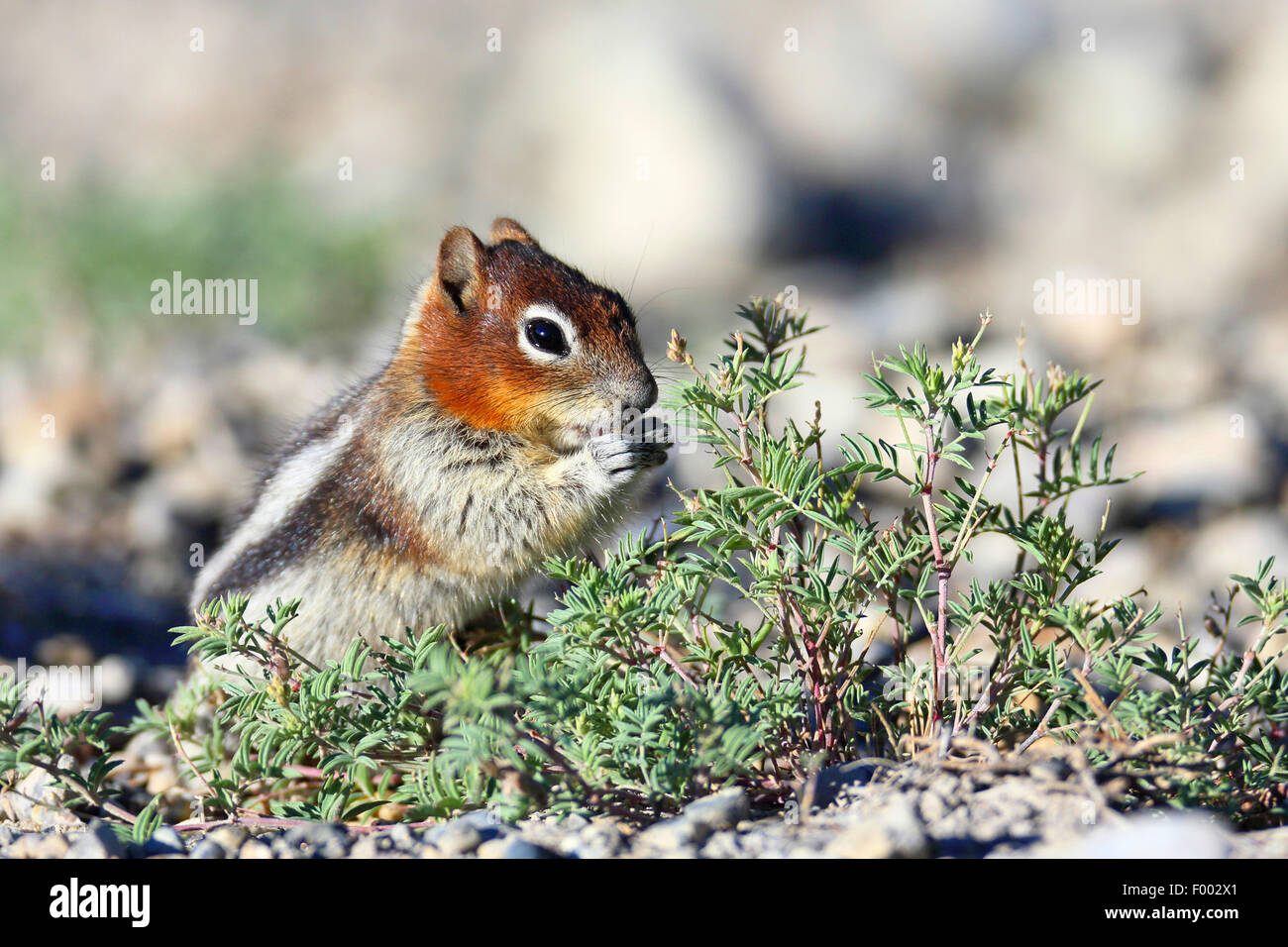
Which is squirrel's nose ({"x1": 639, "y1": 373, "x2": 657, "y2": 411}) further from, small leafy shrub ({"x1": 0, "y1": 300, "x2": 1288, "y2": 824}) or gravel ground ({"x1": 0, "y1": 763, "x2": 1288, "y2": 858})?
gravel ground ({"x1": 0, "y1": 763, "x2": 1288, "y2": 858})

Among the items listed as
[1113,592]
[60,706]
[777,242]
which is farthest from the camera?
[777,242]

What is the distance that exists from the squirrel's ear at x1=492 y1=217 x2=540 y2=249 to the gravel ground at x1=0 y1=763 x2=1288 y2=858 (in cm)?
238

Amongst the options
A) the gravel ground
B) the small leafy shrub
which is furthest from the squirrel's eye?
the gravel ground

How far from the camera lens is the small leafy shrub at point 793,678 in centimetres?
235

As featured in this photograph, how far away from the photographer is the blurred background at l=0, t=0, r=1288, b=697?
223 inches

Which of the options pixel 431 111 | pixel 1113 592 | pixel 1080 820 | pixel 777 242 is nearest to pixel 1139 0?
pixel 777 242

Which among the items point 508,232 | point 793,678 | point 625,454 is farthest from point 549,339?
point 793,678

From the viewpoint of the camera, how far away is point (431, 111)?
1047 centimetres

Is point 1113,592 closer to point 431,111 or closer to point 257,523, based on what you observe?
point 257,523

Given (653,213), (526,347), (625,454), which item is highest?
(653,213)

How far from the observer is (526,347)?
362 cm

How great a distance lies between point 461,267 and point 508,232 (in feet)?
1.84

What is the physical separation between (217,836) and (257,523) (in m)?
1.66

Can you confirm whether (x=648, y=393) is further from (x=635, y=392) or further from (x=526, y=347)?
(x=526, y=347)
